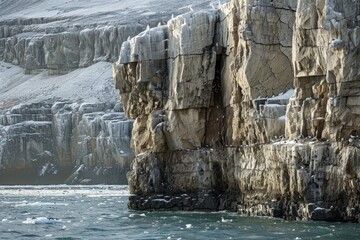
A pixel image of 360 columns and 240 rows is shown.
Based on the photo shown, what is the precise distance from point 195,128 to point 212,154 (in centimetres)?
204

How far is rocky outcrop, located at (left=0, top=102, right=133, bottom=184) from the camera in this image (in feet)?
492

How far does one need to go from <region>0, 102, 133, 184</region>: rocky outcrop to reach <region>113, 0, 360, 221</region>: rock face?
7077cm

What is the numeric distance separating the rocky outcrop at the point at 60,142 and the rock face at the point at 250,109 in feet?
232

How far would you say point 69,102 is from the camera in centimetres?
16775

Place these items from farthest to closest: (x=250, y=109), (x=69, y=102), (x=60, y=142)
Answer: (x=69, y=102) < (x=60, y=142) < (x=250, y=109)

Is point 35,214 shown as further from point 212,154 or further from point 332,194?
point 332,194

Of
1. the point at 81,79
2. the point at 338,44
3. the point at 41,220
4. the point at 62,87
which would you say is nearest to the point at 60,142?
the point at 62,87

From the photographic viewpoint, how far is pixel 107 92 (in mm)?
168625

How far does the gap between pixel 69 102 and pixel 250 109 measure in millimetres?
101993

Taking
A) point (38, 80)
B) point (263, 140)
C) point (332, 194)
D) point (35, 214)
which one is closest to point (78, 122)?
point (38, 80)

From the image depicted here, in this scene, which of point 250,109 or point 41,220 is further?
point 250,109

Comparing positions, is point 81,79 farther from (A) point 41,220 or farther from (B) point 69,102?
(A) point 41,220

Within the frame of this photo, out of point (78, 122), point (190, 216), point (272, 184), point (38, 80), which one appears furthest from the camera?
point (38, 80)

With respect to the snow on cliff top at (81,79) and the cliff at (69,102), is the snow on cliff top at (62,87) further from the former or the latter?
the cliff at (69,102)
